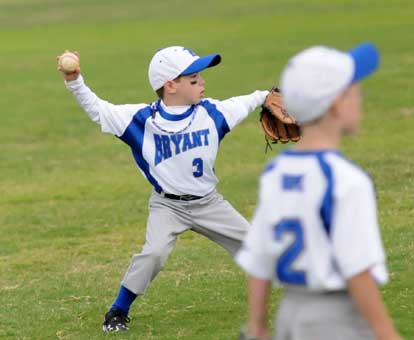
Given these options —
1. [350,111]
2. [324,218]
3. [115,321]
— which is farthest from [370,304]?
[115,321]

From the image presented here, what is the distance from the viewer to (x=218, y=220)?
22.7 feet

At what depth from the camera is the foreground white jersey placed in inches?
143

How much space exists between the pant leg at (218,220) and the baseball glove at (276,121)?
27.0 inches

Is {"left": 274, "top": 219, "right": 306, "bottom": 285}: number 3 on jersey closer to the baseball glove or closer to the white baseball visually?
the white baseball

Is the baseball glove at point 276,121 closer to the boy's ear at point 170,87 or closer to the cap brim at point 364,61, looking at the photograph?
the boy's ear at point 170,87

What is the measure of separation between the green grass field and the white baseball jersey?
3.03ft

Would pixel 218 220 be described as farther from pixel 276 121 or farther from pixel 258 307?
pixel 258 307

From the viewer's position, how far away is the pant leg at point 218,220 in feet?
22.6

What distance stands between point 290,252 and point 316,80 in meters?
0.58

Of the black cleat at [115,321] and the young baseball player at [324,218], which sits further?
the black cleat at [115,321]

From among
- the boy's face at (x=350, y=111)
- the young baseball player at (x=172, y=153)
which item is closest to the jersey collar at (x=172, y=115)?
the young baseball player at (x=172, y=153)

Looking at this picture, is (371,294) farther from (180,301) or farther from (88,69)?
(88,69)

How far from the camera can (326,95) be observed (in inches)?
146

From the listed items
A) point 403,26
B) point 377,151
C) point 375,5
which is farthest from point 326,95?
point 375,5
